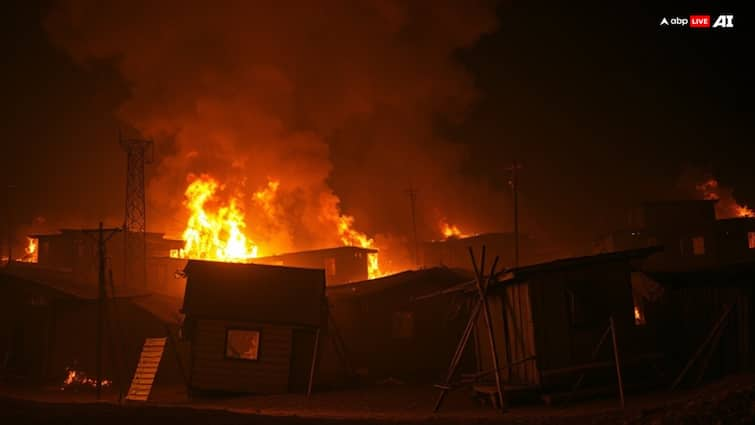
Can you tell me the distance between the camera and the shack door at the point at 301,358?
80.0 feet

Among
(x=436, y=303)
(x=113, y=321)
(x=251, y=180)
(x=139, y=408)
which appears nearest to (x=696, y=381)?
(x=436, y=303)

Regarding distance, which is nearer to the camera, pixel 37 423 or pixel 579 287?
pixel 37 423

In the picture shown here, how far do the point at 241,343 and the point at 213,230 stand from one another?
46.3m

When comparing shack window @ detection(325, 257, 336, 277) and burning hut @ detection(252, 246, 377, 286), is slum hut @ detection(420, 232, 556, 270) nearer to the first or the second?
burning hut @ detection(252, 246, 377, 286)

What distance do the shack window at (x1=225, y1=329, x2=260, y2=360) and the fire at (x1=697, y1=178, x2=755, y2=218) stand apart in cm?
7057

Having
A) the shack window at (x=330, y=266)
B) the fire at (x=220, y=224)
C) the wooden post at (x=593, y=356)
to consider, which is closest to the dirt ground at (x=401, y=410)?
the wooden post at (x=593, y=356)

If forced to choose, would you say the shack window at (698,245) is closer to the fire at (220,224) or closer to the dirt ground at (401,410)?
the fire at (220,224)

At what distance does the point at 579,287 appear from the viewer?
58.4 feet

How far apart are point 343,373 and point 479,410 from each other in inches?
406

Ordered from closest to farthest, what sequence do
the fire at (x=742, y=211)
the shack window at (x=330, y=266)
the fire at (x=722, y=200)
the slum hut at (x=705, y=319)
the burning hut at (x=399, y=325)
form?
the slum hut at (x=705, y=319), the burning hut at (x=399, y=325), the shack window at (x=330, y=266), the fire at (x=742, y=211), the fire at (x=722, y=200)

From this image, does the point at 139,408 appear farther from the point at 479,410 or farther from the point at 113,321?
the point at 113,321

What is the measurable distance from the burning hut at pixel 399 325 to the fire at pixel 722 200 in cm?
6294

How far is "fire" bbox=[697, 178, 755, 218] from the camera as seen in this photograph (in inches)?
3123

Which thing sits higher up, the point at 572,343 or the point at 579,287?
the point at 579,287
